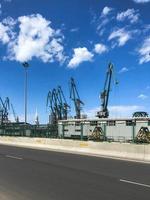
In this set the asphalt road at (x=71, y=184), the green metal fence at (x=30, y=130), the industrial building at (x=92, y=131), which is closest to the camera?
the asphalt road at (x=71, y=184)

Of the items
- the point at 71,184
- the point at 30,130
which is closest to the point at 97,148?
the point at 30,130

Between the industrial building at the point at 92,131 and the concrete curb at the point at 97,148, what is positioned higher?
the industrial building at the point at 92,131

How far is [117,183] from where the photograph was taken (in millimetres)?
12742

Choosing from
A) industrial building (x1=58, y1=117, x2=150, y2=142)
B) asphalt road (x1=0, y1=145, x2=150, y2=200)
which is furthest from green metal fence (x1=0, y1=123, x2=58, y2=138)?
asphalt road (x1=0, y1=145, x2=150, y2=200)

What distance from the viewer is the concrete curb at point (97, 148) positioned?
77.3 feet

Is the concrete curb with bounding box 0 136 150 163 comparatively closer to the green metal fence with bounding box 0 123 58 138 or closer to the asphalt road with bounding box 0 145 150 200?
the green metal fence with bounding box 0 123 58 138

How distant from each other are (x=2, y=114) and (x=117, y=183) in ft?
398

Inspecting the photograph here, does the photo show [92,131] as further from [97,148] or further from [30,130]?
[30,130]

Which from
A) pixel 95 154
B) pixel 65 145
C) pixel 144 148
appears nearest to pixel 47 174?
pixel 144 148

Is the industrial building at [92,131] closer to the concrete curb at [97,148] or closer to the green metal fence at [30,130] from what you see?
the green metal fence at [30,130]

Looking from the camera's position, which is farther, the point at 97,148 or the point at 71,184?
the point at 97,148

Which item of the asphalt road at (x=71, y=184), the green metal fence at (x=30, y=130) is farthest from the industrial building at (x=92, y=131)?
the asphalt road at (x=71, y=184)

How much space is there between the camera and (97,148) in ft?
90.1

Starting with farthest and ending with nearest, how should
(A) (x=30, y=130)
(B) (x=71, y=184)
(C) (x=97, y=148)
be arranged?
(A) (x=30, y=130) → (C) (x=97, y=148) → (B) (x=71, y=184)
